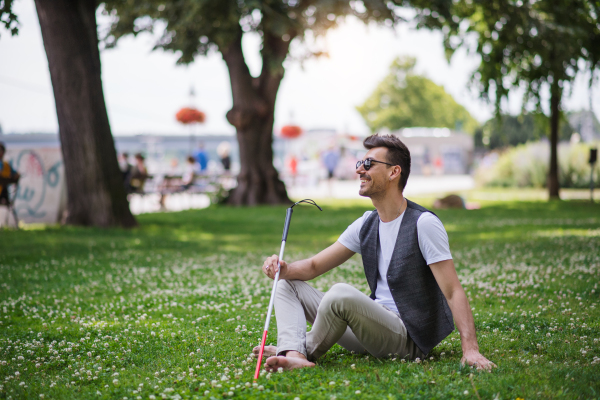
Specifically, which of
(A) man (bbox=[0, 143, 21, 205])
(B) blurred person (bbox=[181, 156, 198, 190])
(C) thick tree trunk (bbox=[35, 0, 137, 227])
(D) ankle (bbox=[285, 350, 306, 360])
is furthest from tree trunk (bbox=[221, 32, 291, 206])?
(D) ankle (bbox=[285, 350, 306, 360])

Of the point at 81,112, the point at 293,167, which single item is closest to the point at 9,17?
the point at 81,112

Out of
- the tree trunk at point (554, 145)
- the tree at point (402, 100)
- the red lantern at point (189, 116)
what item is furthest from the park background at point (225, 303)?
the tree at point (402, 100)

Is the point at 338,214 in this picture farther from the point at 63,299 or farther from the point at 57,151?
the point at 63,299

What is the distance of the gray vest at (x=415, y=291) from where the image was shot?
4.31 metres

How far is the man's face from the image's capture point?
4.41 m

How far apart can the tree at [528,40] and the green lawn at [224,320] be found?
6.65m

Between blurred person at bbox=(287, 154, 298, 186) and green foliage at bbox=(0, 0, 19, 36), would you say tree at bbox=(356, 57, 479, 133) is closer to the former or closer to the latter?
blurred person at bbox=(287, 154, 298, 186)

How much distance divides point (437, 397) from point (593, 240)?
29.2 ft

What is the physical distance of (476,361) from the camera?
13.7 feet

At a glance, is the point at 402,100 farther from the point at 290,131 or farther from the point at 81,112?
the point at 81,112

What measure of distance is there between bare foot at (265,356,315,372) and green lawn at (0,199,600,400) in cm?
10

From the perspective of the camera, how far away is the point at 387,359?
4562 mm

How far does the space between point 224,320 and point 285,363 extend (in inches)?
83.6

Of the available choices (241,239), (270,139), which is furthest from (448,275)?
(270,139)
